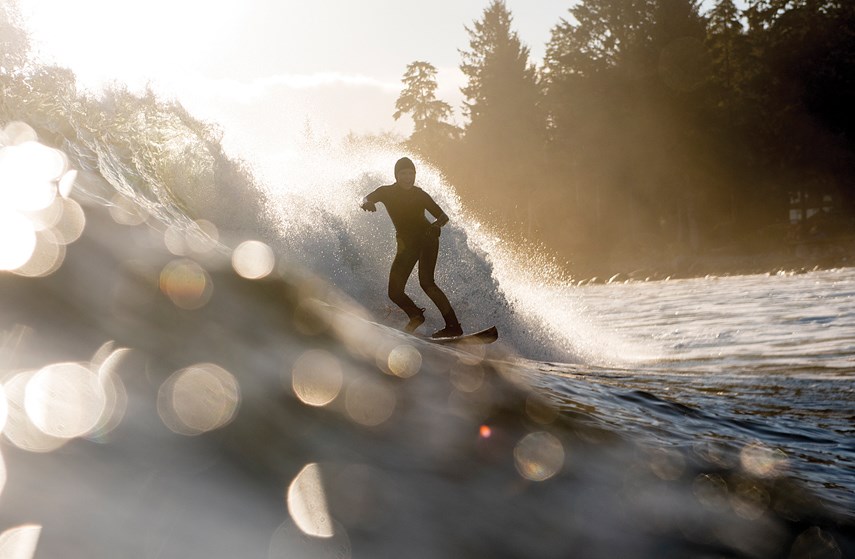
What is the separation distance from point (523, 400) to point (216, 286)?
159 centimetres

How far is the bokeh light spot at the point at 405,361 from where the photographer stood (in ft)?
Answer: 13.3

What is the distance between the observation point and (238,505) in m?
2.43

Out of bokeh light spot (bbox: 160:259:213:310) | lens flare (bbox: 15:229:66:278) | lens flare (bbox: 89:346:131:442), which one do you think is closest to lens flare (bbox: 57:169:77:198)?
lens flare (bbox: 15:229:66:278)

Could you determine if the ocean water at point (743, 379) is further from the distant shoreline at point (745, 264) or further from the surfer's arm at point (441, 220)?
the distant shoreline at point (745, 264)

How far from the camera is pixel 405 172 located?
925 centimetres

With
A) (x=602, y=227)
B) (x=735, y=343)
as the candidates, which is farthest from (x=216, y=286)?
(x=602, y=227)

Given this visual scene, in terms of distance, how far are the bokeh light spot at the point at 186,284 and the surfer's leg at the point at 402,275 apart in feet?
19.1

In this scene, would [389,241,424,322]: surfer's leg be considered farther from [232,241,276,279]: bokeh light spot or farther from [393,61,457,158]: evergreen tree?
[393,61,457,158]: evergreen tree

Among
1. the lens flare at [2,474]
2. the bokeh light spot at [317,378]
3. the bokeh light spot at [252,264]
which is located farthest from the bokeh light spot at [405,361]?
the lens flare at [2,474]

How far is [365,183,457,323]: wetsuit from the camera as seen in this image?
941 centimetres

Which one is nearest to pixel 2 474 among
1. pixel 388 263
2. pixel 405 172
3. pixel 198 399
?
pixel 198 399

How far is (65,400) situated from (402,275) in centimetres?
728

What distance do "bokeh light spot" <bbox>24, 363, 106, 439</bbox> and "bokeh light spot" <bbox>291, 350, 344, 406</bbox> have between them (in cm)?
81

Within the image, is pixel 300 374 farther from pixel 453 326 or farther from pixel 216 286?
pixel 453 326
